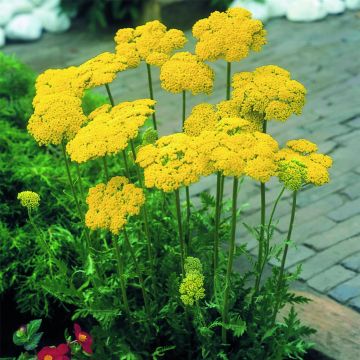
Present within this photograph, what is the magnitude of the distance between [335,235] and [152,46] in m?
1.62

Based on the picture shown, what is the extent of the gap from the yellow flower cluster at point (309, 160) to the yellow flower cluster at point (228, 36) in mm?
314

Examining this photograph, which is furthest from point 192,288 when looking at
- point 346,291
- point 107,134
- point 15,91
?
point 15,91

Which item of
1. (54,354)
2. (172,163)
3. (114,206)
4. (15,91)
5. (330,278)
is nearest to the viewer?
(172,163)

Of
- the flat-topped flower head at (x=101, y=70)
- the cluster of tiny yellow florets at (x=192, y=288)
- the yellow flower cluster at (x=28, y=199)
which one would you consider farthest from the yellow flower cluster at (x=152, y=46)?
the cluster of tiny yellow florets at (x=192, y=288)

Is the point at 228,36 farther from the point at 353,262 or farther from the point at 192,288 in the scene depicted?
the point at 353,262

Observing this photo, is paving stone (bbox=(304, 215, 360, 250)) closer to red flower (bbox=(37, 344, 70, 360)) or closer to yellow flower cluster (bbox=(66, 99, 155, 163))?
red flower (bbox=(37, 344, 70, 360))

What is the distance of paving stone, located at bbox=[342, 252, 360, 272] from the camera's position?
3121mm

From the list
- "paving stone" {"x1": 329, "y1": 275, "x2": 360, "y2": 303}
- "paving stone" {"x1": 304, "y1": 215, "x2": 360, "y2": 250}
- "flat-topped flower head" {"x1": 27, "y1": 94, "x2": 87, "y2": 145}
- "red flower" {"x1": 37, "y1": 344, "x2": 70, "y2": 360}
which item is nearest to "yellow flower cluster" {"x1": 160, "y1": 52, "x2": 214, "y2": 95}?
"flat-topped flower head" {"x1": 27, "y1": 94, "x2": 87, "y2": 145}

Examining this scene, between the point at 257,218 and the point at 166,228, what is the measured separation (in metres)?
1.05

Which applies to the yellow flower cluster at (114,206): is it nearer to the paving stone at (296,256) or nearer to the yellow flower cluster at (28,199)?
the yellow flower cluster at (28,199)

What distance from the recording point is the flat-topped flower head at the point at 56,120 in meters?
2.00

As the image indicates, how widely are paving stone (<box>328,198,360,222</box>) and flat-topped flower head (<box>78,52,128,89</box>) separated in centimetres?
176

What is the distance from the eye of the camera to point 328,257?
10.6 feet

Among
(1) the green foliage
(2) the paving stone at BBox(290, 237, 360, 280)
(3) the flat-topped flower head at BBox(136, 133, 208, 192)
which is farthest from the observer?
(1) the green foliage
